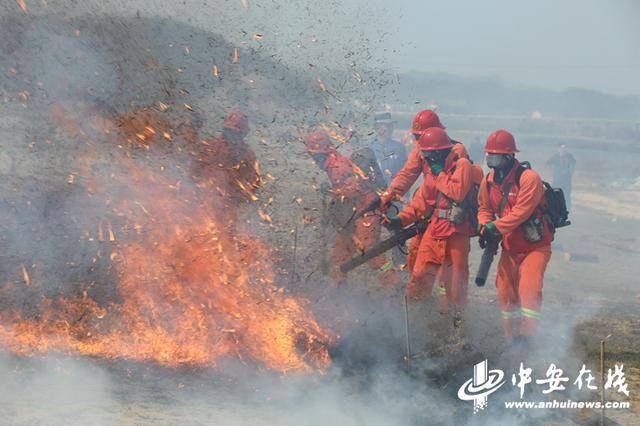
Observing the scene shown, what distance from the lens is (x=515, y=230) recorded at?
247 inches

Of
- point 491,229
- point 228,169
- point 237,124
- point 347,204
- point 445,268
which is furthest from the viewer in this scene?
point 347,204

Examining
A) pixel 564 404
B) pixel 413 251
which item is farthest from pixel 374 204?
pixel 564 404

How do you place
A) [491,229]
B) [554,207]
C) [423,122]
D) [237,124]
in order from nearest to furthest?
[491,229]
[554,207]
[423,122]
[237,124]

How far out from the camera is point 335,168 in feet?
24.5

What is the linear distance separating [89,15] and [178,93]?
118cm

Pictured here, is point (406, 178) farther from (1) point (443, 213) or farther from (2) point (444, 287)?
(2) point (444, 287)

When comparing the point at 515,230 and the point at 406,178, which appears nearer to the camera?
the point at 515,230

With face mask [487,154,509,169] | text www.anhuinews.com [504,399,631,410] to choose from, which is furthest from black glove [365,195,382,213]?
text www.anhuinews.com [504,399,631,410]

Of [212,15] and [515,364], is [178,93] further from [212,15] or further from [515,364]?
[515,364]

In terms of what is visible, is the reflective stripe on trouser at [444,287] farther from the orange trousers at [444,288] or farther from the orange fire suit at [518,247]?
the orange fire suit at [518,247]

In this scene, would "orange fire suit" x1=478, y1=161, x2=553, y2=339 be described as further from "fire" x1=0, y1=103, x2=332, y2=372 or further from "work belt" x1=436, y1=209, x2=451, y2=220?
"fire" x1=0, y1=103, x2=332, y2=372

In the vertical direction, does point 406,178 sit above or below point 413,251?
above

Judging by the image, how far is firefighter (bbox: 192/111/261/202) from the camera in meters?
7.27

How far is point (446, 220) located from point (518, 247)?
0.67m
